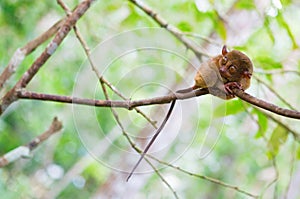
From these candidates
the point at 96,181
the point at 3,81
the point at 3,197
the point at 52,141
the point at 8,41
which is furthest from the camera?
the point at 96,181

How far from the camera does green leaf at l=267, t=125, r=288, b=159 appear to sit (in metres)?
0.82

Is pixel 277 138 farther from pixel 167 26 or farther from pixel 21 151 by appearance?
pixel 21 151

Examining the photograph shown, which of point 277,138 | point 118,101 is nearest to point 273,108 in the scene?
point 118,101

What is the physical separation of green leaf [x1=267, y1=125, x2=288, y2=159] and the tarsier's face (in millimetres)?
409

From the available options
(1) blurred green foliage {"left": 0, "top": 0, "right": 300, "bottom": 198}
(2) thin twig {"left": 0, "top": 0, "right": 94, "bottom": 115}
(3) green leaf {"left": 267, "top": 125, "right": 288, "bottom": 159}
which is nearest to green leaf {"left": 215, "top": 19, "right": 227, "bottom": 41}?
(1) blurred green foliage {"left": 0, "top": 0, "right": 300, "bottom": 198}

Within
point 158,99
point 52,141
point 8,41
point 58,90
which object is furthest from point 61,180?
point 158,99

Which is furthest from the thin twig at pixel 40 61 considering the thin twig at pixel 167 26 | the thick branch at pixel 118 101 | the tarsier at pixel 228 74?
the tarsier at pixel 228 74

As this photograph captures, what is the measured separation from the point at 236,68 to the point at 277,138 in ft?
1.38

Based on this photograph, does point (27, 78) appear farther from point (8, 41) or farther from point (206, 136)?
point (8, 41)

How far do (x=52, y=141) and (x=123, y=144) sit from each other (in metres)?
1.02

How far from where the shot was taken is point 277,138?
83 centimetres

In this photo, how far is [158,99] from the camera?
1.46ft

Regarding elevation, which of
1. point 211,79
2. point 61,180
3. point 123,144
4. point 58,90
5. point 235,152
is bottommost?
point 235,152

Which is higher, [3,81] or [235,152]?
[3,81]
